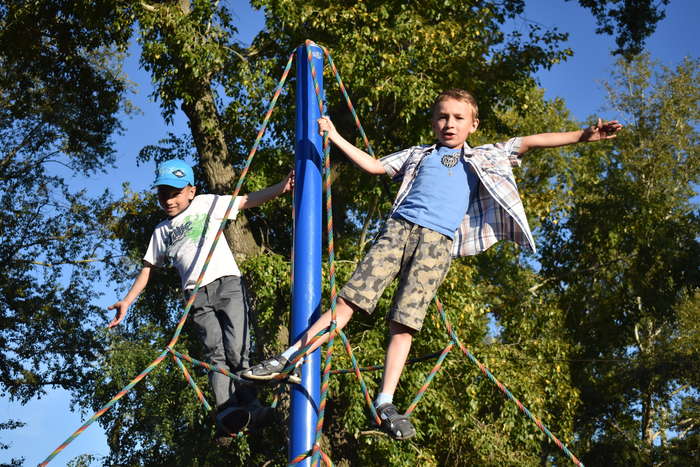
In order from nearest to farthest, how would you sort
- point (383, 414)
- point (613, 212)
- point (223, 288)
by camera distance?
point (383, 414)
point (223, 288)
point (613, 212)

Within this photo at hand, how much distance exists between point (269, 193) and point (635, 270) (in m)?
10.5

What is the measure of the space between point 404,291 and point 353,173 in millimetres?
6156

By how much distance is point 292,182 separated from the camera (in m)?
3.46

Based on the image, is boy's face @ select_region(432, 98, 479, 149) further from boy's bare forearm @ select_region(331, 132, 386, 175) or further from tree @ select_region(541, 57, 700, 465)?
tree @ select_region(541, 57, 700, 465)

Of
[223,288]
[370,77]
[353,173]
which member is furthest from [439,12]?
[223,288]

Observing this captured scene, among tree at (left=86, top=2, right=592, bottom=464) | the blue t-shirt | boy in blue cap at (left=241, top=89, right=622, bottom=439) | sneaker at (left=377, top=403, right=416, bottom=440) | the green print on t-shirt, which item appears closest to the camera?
sneaker at (left=377, top=403, right=416, bottom=440)

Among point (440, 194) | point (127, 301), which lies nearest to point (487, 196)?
point (440, 194)

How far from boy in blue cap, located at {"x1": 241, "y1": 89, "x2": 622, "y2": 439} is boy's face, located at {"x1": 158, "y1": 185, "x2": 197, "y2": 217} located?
967 millimetres

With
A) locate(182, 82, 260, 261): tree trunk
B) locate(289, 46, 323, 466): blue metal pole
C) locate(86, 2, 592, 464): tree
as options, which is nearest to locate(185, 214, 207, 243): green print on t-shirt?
locate(289, 46, 323, 466): blue metal pole

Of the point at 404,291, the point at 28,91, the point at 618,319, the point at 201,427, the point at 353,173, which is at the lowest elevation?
the point at 404,291

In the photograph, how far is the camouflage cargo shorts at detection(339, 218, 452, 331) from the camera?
2814 millimetres

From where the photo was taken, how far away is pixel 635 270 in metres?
12.5

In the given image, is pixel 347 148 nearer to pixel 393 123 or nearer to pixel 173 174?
pixel 173 174

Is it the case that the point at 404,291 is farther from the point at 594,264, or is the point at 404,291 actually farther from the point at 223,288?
the point at 594,264
